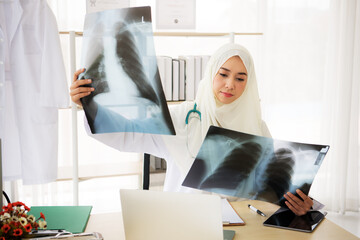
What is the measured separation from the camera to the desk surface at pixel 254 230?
1.26 m

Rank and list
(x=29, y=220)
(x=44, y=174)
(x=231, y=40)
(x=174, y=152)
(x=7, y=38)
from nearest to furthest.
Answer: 1. (x=29, y=220)
2. (x=174, y=152)
3. (x=7, y=38)
4. (x=44, y=174)
5. (x=231, y=40)

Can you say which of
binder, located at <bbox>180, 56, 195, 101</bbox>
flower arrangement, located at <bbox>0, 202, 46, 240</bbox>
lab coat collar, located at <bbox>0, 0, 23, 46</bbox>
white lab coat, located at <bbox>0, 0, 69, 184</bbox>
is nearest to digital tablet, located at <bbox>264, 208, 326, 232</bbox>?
flower arrangement, located at <bbox>0, 202, 46, 240</bbox>

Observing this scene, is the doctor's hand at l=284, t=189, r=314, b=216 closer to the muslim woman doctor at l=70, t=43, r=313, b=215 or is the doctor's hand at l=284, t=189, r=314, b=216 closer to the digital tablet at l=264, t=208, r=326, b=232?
the digital tablet at l=264, t=208, r=326, b=232

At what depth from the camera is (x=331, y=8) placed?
316 centimetres

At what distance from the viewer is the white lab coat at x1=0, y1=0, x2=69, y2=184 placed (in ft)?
7.67

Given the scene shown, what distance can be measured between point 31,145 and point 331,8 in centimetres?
263

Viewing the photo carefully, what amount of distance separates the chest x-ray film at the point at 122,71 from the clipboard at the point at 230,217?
0.38 m

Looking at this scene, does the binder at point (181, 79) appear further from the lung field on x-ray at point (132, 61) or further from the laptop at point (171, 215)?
the laptop at point (171, 215)

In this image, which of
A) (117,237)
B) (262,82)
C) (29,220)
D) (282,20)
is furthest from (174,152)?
(282,20)

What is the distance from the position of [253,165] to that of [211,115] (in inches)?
18.1

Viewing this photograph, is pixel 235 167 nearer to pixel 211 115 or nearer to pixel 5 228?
pixel 211 115

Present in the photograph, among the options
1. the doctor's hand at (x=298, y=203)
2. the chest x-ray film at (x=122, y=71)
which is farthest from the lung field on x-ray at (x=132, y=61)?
the doctor's hand at (x=298, y=203)

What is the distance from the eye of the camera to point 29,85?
94.3 inches

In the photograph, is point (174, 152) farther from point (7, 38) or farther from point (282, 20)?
point (282, 20)
